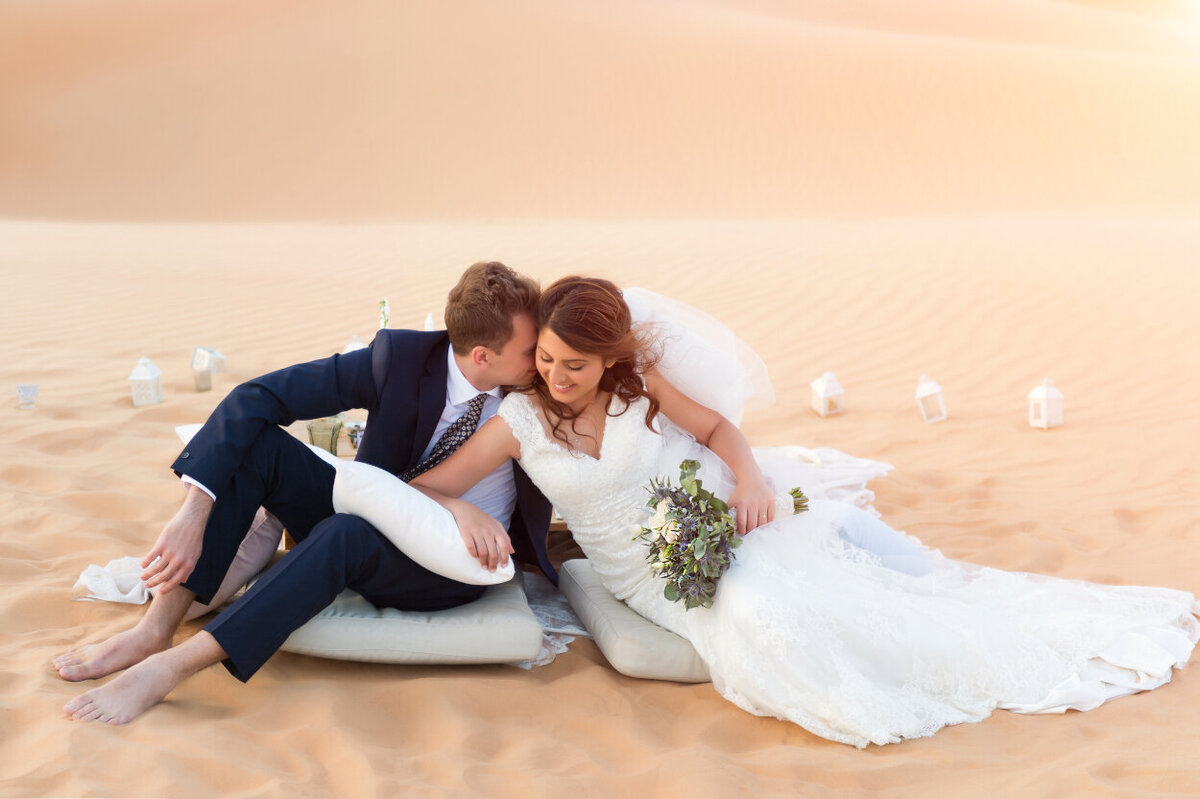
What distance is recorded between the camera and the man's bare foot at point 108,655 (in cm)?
307

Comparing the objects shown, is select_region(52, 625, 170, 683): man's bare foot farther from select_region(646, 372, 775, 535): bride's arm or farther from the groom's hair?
select_region(646, 372, 775, 535): bride's arm

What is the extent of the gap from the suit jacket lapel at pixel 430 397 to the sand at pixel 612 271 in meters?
0.83

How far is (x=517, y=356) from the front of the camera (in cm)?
349

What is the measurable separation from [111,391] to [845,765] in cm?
587

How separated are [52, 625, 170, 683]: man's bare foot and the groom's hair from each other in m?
1.39

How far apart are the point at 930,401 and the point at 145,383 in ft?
17.1

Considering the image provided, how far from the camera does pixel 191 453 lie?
315 cm

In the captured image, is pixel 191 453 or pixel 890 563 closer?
pixel 191 453

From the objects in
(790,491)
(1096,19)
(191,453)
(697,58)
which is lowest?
(790,491)

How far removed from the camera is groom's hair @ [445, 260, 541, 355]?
339cm

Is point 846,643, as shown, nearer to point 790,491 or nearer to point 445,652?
point 790,491

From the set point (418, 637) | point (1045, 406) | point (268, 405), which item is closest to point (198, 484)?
point (268, 405)

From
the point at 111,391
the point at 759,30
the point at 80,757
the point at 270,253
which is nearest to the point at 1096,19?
the point at 759,30

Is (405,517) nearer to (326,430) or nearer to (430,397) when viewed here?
(430,397)
